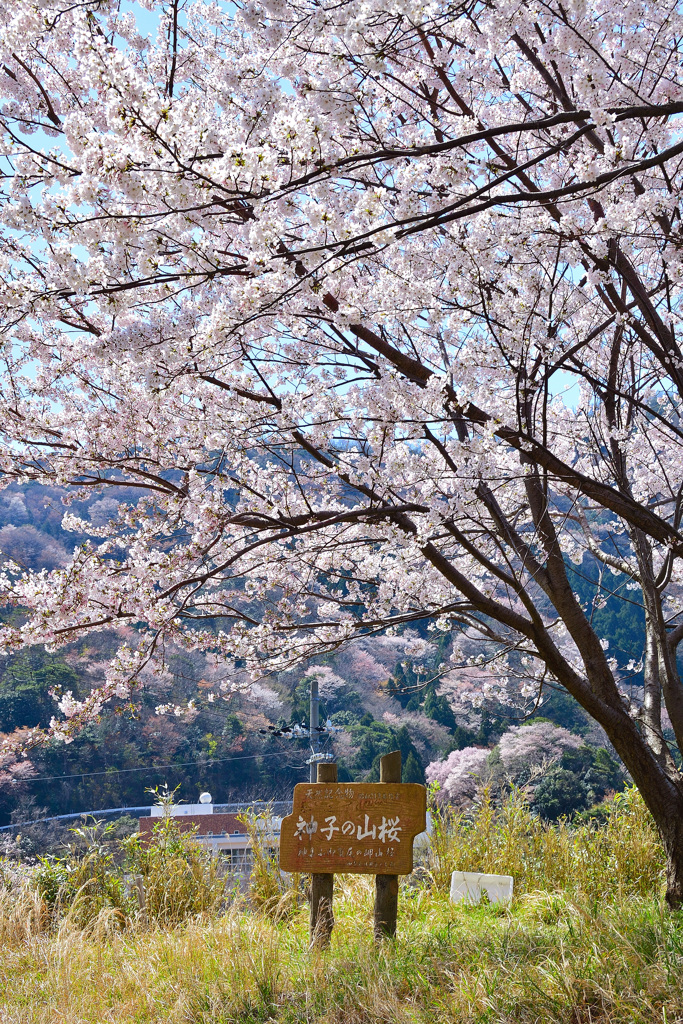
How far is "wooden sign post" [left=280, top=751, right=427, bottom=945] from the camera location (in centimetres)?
363

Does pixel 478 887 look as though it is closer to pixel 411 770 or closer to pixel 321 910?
pixel 321 910

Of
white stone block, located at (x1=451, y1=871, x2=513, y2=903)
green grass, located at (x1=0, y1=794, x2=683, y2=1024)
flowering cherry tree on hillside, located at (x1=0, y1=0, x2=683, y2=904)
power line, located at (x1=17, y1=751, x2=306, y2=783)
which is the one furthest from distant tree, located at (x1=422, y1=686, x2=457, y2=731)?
flowering cherry tree on hillside, located at (x1=0, y1=0, x2=683, y2=904)

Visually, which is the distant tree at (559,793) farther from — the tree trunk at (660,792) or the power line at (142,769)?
the tree trunk at (660,792)

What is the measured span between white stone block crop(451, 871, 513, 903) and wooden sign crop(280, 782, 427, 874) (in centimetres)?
116

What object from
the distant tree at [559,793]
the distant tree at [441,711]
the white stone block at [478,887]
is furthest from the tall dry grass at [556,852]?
the distant tree at [441,711]

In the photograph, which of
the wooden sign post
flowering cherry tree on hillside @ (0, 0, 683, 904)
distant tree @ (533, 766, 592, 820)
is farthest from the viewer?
distant tree @ (533, 766, 592, 820)

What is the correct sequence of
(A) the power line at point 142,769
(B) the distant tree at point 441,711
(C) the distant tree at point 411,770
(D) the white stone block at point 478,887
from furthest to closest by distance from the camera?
(B) the distant tree at point 441,711 < (A) the power line at point 142,769 < (C) the distant tree at point 411,770 < (D) the white stone block at point 478,887

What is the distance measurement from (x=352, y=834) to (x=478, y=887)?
1.42 meters

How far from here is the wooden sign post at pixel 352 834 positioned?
11.9ft

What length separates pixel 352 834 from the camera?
367cm

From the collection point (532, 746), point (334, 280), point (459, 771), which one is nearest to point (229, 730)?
point (459, 771)

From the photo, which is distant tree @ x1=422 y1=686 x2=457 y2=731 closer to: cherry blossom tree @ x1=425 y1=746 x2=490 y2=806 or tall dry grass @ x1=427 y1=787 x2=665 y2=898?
cherry blossom tree @ x1=425 y1=746 x2=490 y2=806

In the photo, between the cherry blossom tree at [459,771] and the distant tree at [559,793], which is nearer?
the distant tree at [559,793]

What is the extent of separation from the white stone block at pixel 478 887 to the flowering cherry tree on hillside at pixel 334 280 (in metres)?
1.19
